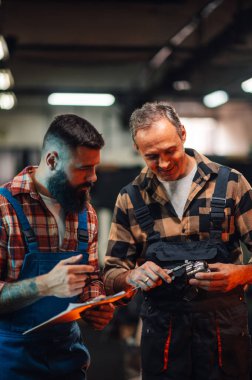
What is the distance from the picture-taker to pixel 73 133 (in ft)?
7.27

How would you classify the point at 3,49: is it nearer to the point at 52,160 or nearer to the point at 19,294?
the point at 52,160

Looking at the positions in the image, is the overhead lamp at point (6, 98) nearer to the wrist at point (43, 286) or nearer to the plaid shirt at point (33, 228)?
the plaid shirt at point (33, 228)

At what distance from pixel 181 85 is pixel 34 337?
33.5 ft

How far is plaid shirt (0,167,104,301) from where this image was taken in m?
2.10

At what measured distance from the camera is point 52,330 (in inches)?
85.3

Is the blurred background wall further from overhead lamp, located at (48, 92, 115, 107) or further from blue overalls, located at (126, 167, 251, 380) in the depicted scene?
blue overalls, located at (126, 167, 251, 380)

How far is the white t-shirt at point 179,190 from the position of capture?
8.36 ft

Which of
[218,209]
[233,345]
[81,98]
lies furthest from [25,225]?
[81,98]

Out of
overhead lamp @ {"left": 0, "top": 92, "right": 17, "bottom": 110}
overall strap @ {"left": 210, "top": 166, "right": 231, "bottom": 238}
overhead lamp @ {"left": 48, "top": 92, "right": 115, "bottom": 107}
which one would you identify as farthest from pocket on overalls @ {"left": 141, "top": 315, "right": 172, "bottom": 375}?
overhead lamp @ {"left": 0, "top": 92, "right": 17, "bottom": 110}

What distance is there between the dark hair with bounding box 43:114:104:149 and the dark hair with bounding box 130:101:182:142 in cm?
34

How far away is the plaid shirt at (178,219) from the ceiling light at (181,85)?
8852 millimetres

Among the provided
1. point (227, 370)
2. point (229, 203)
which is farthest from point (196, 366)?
point (229, 203)

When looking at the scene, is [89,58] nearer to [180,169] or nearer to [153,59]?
[153,59]

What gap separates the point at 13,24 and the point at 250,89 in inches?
150
